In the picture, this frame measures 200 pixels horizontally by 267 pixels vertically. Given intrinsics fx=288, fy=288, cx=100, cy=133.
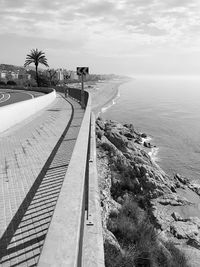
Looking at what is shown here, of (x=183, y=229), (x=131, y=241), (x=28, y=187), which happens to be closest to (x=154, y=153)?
(x=183, y=229)

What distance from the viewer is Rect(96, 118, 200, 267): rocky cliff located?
6559mm

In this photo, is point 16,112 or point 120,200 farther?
point 16,112

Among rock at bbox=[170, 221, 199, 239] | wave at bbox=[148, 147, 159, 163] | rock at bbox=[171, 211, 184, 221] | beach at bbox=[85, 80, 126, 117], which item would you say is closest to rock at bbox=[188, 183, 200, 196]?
wave at bbox=[148, 147, 159, 163]

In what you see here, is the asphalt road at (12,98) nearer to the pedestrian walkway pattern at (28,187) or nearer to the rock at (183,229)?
the pedestrian walkway pattern at (28,187)

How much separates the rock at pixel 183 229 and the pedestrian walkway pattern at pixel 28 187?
5133 mm

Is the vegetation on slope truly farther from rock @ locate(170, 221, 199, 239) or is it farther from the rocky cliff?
rock @ locate(170, 221, 199, 239)

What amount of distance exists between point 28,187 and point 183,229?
24.7 feet

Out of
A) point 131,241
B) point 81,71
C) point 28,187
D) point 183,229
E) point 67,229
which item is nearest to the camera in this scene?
point 67,229

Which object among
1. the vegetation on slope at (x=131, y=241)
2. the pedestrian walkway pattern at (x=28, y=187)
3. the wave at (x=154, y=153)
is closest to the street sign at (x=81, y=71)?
the pedestrian walkway pattern at (x=28, y=187)

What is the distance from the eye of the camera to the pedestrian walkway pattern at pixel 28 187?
4309 millimetres

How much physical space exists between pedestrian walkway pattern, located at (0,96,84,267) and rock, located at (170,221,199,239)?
513cm

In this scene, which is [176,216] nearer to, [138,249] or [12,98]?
[138,249]

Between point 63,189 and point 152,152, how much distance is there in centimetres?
2885

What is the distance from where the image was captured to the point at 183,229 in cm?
1149
